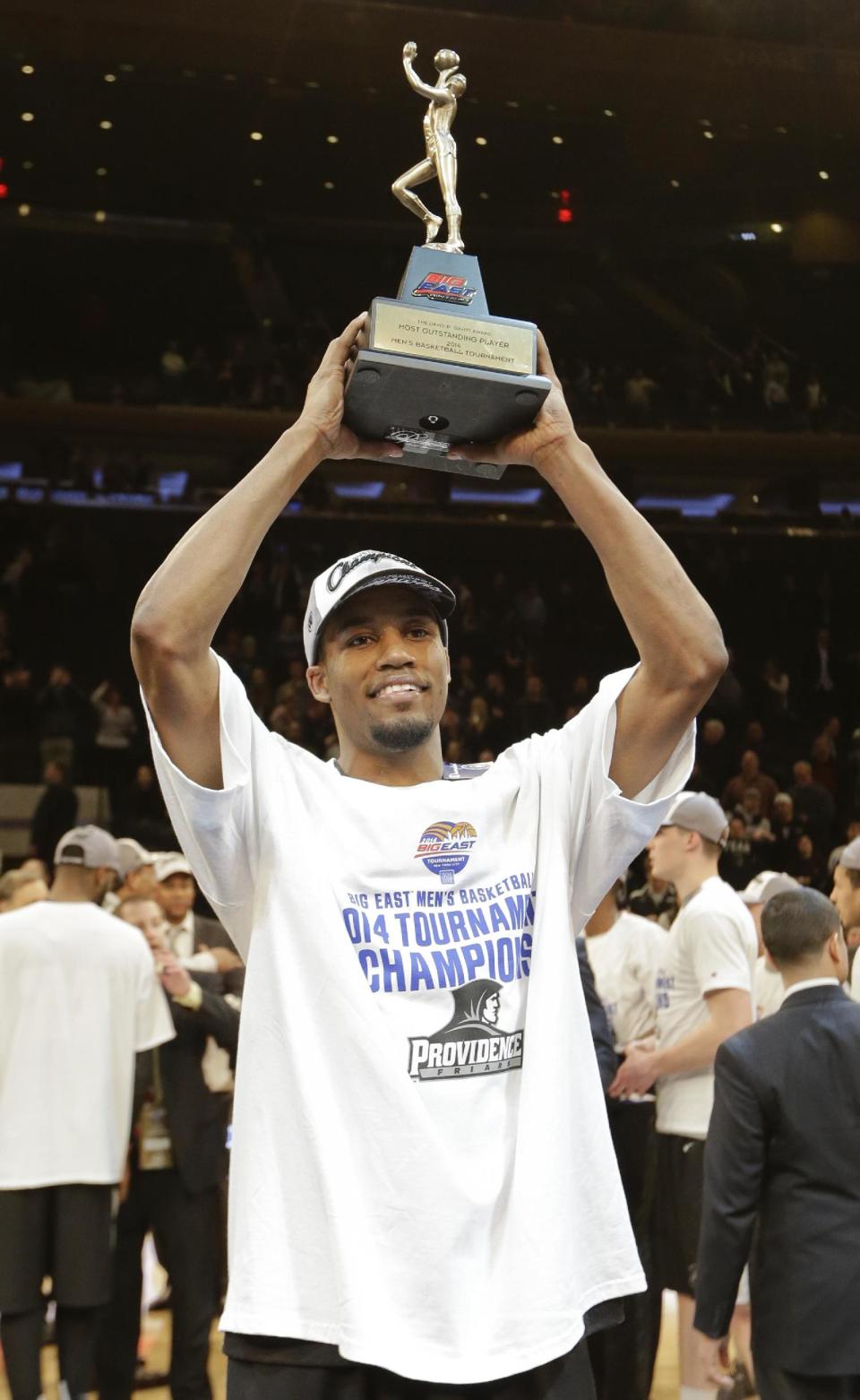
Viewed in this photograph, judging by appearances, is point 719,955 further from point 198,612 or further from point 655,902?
point 655,902

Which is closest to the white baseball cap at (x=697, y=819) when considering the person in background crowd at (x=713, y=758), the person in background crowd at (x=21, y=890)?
the person in background crowd at (x=21, y=890)

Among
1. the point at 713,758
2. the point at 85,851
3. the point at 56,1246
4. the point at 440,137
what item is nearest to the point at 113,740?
the point at 713,758

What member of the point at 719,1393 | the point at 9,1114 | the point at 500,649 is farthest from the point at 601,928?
the point at 500,649

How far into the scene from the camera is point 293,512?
647 inches

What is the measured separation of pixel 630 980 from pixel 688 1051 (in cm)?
59

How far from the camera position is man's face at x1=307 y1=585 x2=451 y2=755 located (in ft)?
6.83

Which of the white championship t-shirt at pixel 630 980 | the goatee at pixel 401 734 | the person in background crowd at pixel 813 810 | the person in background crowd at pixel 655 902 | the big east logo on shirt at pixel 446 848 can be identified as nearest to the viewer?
the big east logo on shirt at pixel 446 848

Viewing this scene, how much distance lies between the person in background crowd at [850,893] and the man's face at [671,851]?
72cm

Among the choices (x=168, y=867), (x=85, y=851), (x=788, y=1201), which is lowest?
(x=788, y=1201)

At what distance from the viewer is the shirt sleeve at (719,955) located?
4492mm

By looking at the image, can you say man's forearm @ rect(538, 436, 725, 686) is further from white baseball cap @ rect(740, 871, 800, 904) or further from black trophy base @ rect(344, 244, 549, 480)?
white baseball cap @ rect(740, 871, 800, 904)

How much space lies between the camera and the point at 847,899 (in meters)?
4.09

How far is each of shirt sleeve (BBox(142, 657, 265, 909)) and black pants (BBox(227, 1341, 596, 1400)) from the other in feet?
1.81

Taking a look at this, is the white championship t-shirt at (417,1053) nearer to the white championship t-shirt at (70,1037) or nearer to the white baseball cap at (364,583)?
the white baseball cap at (364,583)
